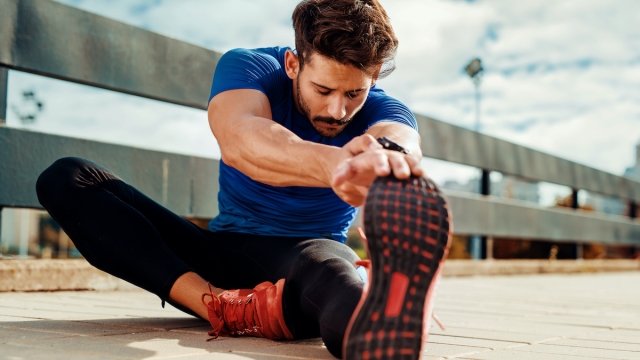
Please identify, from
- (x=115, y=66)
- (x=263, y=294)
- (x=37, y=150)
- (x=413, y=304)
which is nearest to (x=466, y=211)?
(x=115, y=66)

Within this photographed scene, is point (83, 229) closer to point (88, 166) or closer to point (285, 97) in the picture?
point (88, 166)

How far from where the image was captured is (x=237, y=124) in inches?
70.5

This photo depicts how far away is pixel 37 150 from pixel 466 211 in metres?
4.77

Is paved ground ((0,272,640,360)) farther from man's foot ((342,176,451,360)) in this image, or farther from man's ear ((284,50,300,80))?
man's ear ((284,50,300,80))

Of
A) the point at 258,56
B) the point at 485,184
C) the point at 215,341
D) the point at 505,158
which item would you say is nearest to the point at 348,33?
the point at 258,56

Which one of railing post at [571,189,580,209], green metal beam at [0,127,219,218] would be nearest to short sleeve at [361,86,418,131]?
green metal beam at [0,127,219,218]

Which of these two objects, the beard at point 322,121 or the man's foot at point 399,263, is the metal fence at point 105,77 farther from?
the man's foot at point 399,263

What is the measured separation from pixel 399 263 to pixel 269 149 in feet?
1.78

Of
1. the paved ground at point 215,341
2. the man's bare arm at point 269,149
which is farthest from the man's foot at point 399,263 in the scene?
the paved ground at point 215,341

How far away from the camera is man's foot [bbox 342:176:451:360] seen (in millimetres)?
1229

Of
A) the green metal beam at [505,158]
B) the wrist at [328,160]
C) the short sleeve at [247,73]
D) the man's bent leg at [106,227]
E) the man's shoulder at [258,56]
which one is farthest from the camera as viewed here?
the green metal beam at [505,158]

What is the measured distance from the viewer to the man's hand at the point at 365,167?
1300 millimetres

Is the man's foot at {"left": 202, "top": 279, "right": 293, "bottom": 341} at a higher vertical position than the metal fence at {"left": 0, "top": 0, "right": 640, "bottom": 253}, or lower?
lower

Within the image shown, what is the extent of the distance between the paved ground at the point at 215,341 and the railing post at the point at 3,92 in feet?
2.75
